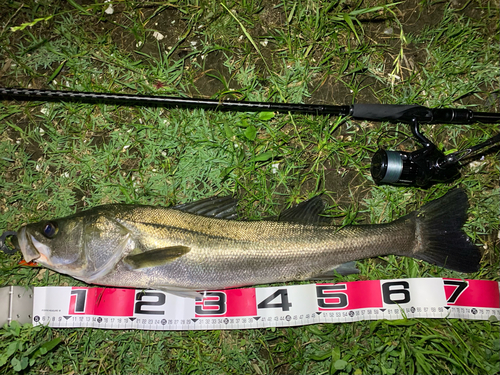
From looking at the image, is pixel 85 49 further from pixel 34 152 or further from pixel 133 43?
pixel 34 152

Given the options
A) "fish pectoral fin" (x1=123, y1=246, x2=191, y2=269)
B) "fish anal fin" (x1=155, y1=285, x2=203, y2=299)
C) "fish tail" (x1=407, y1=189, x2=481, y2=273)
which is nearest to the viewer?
"fish pectoral fin" (x1=123, y1=246, x2=191, y2=269)

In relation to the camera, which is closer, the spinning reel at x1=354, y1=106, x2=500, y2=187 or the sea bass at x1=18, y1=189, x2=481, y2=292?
the sea bass at x1=18, y1=189, x2=481, y2=292

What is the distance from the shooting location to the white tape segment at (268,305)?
3195 mm

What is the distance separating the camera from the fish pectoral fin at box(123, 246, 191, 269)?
272 cm

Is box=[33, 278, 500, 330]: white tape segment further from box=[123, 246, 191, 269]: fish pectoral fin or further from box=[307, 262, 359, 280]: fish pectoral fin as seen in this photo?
box=[123, 246, 191, 269]: fish pectoral fin

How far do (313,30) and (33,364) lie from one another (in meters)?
4.69

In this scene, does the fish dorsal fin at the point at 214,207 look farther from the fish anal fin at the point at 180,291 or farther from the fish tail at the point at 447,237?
the fish tail at the point at 447,237

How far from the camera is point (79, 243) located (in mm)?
2785

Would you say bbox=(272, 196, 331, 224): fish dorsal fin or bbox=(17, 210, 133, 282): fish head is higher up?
bbox=(272, 196, 331, 224): fish dorsal fin

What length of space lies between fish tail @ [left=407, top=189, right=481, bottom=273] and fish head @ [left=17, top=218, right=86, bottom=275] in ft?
10.7

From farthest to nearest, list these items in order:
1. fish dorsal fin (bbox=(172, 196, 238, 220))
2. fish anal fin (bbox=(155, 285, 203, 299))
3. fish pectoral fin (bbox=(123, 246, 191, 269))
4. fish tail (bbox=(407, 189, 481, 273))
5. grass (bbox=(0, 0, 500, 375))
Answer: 1. grass (bbox=(0, 0, 500, 375))
2. fish tail (bbox=(407, 189, 481, 273))
3. fish dorsal fin (bbox=(172, 196, 238, 220))
4. fish anal fin (bbox=(155, 285, 203, 299))
5. fish pectoral fin (bbox=(123, 246, 191, 269))

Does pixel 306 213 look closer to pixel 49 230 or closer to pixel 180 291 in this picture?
pixel 180 291

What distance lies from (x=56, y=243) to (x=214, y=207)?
146cm

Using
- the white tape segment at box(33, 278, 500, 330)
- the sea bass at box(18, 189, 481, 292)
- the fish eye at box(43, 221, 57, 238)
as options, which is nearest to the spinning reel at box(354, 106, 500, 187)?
the sea bass at box(18, 189, 481, 292)
